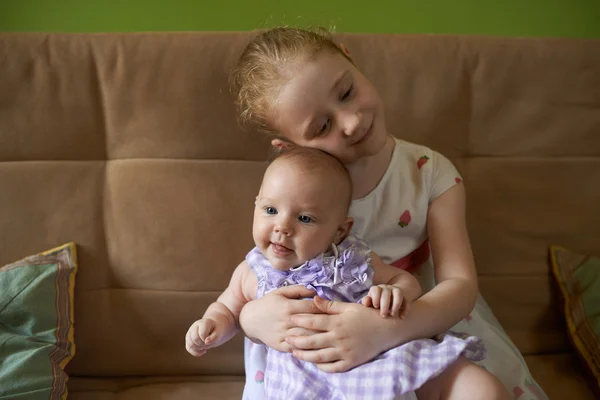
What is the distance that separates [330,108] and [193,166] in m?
0.46

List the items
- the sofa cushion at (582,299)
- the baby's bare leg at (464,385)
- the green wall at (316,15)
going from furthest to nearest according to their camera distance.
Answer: the green wall at (316,15) → the sofa cushion at (582,299) → the baby's bare leg at (464,385)

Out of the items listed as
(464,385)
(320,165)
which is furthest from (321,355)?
(320,165)

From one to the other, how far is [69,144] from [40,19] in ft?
1.79

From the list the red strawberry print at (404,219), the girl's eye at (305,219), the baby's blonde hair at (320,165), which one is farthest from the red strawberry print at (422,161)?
the girl's eye at (305,219)

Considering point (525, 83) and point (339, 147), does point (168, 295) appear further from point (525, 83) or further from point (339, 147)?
point (525, 83)

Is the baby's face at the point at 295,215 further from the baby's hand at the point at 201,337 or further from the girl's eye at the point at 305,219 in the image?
the baby's hand at the point at 201,337

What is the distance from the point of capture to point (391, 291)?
98cm

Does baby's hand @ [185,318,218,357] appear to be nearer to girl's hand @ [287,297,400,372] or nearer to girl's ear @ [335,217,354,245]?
girl's hand @ [287,297,400,372]

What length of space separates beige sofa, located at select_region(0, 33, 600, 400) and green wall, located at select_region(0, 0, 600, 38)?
0.33 metres

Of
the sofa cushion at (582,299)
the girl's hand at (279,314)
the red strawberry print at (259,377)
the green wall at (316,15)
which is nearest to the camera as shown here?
the girl's hand at (279,314)

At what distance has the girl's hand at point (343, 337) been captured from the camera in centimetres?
97

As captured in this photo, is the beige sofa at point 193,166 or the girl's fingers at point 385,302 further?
the beige sofa at point 193,166

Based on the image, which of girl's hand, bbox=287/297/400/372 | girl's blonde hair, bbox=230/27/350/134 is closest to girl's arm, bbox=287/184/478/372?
girl's hand, bbox=287/297/400/372

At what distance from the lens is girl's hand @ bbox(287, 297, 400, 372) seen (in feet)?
3.19
